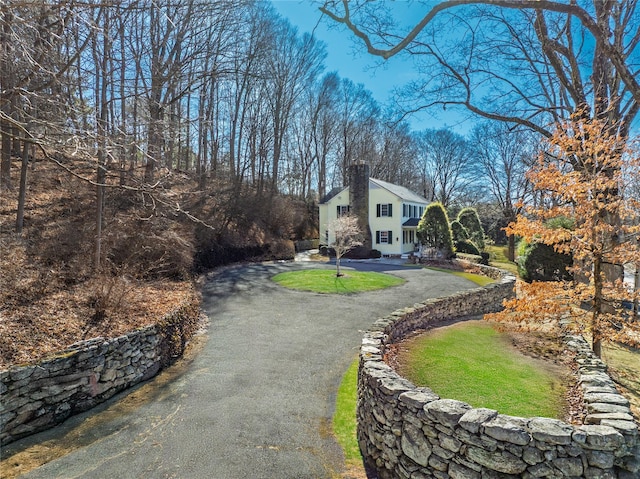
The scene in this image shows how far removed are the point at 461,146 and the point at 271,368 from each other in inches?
1593

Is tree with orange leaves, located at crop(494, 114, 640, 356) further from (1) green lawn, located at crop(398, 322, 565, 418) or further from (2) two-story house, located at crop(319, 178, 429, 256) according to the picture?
(2) two-story house, located at crop(319, 178, 429, 256)

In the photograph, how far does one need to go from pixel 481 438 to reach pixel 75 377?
6.54 meters

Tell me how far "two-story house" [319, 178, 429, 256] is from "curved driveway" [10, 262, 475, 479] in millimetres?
18108

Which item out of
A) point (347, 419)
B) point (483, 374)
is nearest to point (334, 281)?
point (483, 374)

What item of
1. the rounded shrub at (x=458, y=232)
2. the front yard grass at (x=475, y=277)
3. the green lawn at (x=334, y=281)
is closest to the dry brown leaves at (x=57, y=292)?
the green lawn at (x=334, y=281)

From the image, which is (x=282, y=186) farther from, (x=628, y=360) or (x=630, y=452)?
(x=630, y=452)

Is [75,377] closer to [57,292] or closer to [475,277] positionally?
[57,292]

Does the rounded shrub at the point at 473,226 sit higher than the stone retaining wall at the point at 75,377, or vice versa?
the rounded shrub at the point at 473,226

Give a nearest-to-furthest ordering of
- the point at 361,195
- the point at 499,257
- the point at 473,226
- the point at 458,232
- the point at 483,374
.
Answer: the point at 483,374, the point at 458,232, the point at 361,195, the point at 473,226, the point at 499,257

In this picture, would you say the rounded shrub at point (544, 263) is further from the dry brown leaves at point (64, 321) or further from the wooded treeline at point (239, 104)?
the dry brown leaves at point (64, 321)

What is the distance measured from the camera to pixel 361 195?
28.8 m

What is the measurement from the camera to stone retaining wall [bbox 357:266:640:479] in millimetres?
3330

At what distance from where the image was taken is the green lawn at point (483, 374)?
16.8 ft

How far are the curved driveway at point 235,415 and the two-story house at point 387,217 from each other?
18108 millimetres
